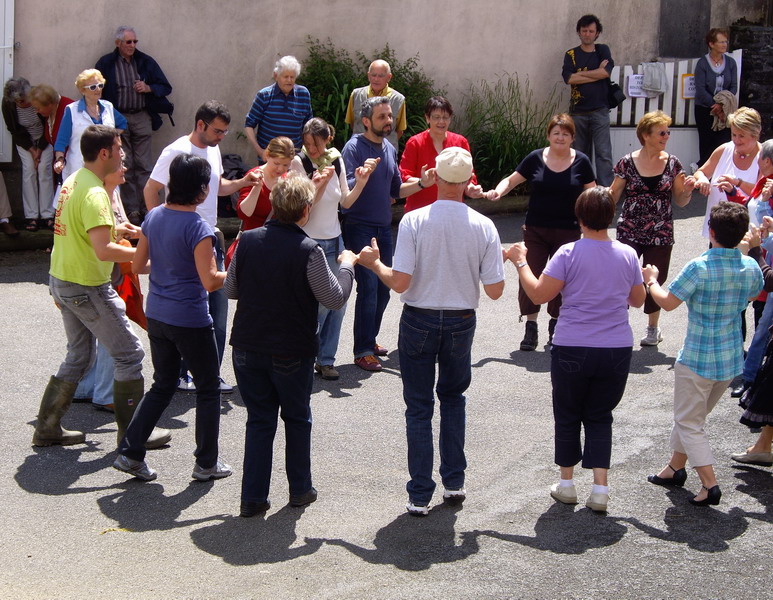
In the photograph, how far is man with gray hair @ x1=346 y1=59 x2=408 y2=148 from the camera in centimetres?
1026

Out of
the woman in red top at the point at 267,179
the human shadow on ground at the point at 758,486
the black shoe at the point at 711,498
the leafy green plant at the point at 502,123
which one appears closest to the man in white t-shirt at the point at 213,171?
the woman in red top at the point at 267,179

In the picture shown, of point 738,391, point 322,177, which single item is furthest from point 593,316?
point 322,177

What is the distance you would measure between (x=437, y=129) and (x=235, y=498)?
4.02 m

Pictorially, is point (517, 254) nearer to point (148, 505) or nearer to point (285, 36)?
point (148, 505)

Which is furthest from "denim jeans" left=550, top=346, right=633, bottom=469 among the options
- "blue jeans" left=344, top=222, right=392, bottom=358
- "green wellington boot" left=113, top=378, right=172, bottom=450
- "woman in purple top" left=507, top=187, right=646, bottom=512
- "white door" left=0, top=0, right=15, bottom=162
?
"white door" left=0, top=0, right=15, bottom=162

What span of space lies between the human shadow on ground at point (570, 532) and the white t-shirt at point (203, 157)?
9.73 ft

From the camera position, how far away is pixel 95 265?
6.10 m

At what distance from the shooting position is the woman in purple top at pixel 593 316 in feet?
17.8

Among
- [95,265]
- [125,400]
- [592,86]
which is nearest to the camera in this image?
[95,265]

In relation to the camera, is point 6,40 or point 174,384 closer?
point 174,384

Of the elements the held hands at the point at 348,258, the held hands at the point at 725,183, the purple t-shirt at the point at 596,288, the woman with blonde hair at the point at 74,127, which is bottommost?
the purple t-shirt at the point at 596,288

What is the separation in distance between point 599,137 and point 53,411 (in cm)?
955

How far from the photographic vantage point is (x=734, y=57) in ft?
49.9

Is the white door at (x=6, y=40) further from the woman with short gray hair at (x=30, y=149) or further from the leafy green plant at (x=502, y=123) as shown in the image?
the leafy green plant at (x=502, y=123)
